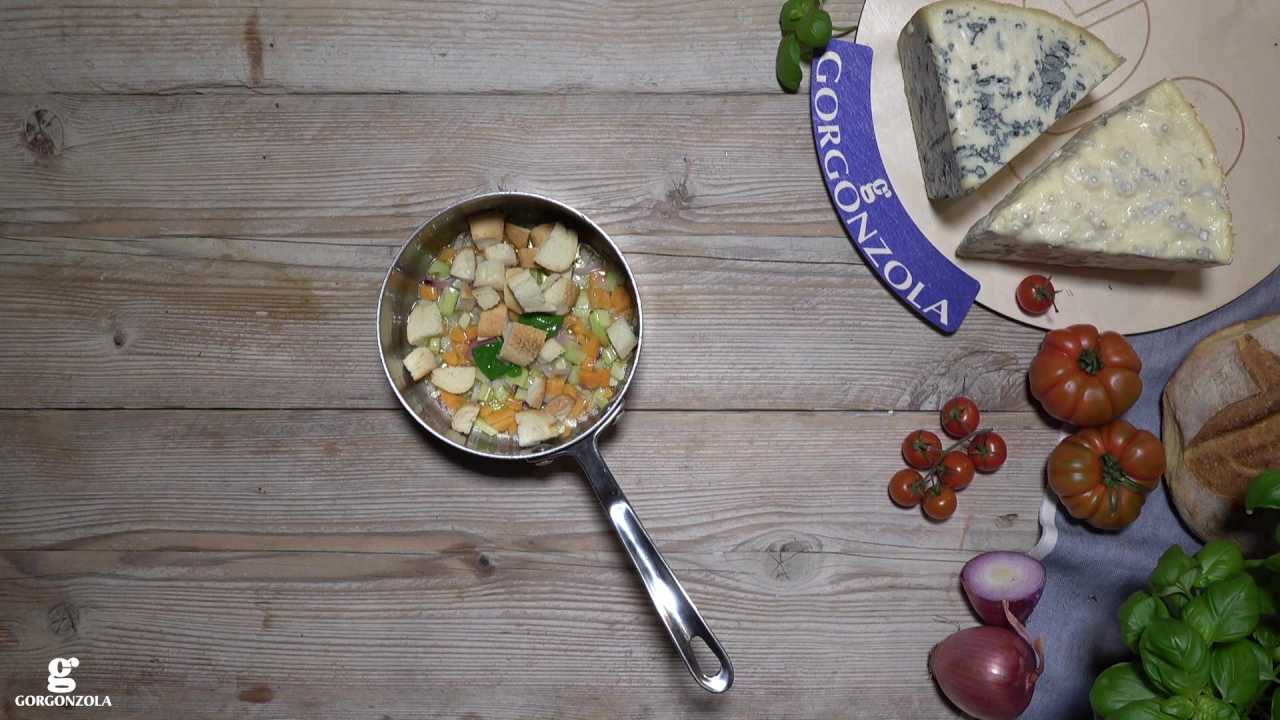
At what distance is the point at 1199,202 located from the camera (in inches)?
54.7

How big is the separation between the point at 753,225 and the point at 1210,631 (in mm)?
948

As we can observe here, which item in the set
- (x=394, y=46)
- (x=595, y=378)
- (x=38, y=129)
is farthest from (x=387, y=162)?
(x=38, y=129)

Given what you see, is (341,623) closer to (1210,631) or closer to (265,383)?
(265,383)

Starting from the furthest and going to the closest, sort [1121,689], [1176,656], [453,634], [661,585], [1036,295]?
[453,634] < [1036,295] < [661,585] < [1121,689] < [1176,656]

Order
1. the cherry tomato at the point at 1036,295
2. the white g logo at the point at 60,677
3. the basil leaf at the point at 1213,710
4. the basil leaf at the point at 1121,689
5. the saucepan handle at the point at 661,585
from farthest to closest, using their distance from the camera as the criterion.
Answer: the white g logo at the point at 60,677 < the cherry tomato at the point at 1036,295 < the saucepan handle at the point at 661,585 < the basil leaf at the point at 1121,689 < the basil leaf at the point at 1213,710

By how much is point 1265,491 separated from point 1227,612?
170mm

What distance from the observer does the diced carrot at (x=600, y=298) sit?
1463 millimetres

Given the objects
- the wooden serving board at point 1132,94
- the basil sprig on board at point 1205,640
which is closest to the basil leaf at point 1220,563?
the basil sprig on board at point 1205,640

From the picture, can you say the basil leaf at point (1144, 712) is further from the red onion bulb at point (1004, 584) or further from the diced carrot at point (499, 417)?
the diced carrot at point (499, 417)

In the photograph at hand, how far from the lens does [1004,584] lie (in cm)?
146

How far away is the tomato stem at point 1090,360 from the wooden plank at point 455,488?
162 millimetres

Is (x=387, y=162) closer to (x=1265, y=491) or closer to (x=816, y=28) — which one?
(x=816, y=28)

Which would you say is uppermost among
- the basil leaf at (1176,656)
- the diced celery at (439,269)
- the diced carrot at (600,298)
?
the diced celery at (439,269)

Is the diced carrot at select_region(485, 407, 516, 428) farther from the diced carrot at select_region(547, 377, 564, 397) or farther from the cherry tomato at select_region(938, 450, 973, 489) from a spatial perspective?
the cherry tomato at select_region(938, 450, 973, 489)
